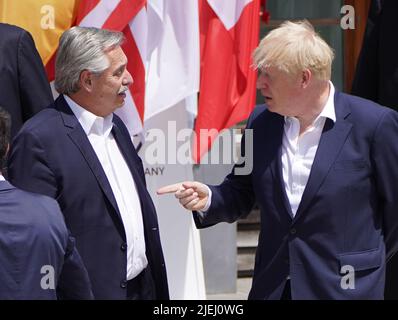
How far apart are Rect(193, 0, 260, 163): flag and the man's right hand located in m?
1.29

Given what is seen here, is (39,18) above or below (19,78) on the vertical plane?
above

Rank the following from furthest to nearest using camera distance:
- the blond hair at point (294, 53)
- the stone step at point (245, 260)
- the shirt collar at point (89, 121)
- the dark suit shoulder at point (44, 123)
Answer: the stone step at point (245, 260)
the shirt collar at point (89, 121)
the dark suit shoulder at point (44, 123)
the blond hair at point (294, 53)

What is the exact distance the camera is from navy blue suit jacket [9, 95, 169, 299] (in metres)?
3.82

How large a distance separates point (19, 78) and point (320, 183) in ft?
4.65

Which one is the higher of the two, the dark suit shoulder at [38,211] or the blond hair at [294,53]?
the blond hair at [294,53]

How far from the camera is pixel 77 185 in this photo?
12.6 feet

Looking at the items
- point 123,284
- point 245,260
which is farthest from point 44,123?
point 245,260

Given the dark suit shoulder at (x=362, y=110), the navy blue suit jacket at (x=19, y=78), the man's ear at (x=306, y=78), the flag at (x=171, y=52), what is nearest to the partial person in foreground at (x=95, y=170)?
the navy blue suit jacket at (x=19, y=78)

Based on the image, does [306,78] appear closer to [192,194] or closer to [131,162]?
[192,194]

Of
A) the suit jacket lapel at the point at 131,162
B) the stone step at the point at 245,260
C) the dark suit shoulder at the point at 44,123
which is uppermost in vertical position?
the dark suit shoulder at the point at 44,123

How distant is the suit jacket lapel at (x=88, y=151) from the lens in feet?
12.7

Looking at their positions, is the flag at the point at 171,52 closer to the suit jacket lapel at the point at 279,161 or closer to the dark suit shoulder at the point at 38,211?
the suit jacket lapel at the point at 279,161

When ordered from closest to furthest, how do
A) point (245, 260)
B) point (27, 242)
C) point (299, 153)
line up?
point (27, 242)
point (299, 153)
point (245, 260)
